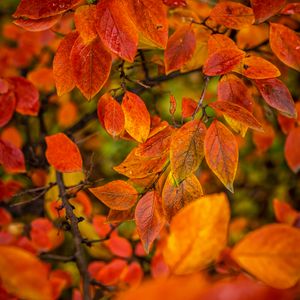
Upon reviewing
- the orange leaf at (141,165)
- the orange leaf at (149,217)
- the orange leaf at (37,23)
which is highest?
the orange leaf at (37,23)

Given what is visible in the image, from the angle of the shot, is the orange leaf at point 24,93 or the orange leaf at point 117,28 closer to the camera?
the orange leaf at point 117,28

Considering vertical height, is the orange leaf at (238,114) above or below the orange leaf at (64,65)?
below

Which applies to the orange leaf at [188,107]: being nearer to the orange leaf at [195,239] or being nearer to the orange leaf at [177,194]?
the orange leaf at [177,194]

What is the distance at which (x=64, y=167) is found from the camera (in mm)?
923

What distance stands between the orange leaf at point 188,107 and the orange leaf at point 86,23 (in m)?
0.21

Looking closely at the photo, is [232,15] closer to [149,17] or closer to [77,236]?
[149,17]

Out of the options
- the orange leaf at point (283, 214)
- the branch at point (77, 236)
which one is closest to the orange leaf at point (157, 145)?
the branch at point (77, 236)

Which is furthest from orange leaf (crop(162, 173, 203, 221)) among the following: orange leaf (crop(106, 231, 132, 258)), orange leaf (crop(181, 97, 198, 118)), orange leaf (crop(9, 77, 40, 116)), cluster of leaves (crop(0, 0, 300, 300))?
orange leaf (crop(106, 231, 132, 258))

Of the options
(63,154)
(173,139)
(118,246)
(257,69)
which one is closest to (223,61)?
(257,69)

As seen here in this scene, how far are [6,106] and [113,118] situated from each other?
350 mm

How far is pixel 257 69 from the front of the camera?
2.35 feet

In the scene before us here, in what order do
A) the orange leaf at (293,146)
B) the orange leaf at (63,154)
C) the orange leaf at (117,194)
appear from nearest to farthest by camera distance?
the orange leaf at (117,194) → the orange leaf at (63,154) → the orange leaf at (293,146)

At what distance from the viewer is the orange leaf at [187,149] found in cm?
65

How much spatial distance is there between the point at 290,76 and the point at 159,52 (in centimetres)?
99
